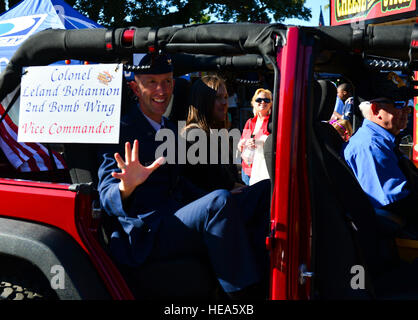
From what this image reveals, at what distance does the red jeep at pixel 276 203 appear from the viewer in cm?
188

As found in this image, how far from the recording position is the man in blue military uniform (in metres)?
2.07

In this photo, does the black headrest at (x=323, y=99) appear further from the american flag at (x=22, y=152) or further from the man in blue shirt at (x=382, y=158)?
the american flag at (x=22, y=152)

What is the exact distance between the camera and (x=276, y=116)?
73.5 inches

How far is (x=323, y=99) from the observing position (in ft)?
6.93

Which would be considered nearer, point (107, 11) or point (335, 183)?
point (335, 183)

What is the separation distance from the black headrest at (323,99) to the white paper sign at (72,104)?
872 millimetres

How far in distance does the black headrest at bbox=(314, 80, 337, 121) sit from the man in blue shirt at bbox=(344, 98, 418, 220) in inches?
28.2

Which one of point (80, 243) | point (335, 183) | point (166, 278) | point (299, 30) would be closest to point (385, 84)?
point (335, 183)

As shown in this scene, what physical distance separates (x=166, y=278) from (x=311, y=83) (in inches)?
42.1

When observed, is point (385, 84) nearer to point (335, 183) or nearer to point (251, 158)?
point (335, 183)

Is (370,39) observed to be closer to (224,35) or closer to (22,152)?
(224,35)

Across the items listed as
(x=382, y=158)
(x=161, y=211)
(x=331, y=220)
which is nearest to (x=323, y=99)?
(x=331, y=220)

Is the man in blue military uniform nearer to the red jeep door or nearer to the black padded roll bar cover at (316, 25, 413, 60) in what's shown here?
the red jeep door

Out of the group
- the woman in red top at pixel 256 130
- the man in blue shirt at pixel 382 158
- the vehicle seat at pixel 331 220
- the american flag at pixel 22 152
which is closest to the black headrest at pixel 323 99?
the vehicle seat at pixel 331 220
